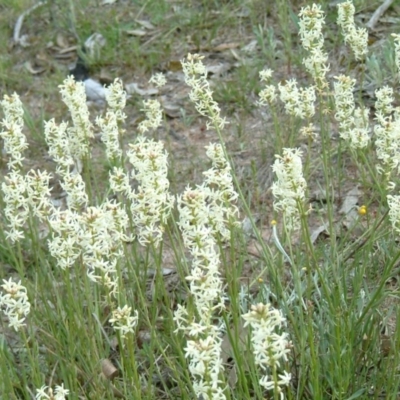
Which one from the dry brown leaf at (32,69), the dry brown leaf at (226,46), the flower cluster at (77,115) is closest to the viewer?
the flower cluster at (77,115)

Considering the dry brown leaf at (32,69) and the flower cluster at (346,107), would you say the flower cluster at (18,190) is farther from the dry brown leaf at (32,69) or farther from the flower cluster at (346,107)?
the dry brown leaf at (32,69)

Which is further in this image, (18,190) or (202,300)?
(18,190)

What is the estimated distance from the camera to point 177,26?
6418 mm

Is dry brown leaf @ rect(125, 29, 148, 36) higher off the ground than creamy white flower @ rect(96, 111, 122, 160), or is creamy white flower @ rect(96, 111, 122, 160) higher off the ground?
dry brown leaf @ rect(125, 29, 148, 36)

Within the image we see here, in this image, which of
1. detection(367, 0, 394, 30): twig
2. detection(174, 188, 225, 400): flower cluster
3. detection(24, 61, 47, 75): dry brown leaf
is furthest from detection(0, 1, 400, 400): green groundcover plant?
detection(24, 61, 47, 75): dry brown leaf

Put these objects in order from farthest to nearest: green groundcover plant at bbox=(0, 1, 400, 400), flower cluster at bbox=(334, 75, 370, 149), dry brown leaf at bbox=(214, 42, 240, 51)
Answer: dry brown leaf at bbox=(214, 42, 240, 51), flower cluster at bbox=(334, 75, 370, 149), green groundcover plant at bbox=(0, 1, 400, 400)

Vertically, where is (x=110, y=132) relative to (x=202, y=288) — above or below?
above

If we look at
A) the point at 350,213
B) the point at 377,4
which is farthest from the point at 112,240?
the point at 377,4

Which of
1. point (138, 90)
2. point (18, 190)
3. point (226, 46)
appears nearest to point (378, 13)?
point (226, 46)

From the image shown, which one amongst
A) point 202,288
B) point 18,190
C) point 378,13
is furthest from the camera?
point 378,13

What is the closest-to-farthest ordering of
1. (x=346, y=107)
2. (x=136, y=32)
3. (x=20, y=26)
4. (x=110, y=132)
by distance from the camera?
(x=110, y=132) < (x=346, y=107) < (x=136, y=32) < (x=20, y=26)

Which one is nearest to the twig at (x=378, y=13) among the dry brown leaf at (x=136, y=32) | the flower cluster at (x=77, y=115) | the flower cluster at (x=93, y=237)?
the dry brown leaf at (x=136, y=32)

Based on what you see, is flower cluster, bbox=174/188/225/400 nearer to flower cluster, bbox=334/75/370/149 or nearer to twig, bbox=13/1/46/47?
flower cluster, bbox=334/75/370/149

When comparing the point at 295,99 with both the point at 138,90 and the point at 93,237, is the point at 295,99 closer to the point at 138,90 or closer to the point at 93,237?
the point at 93,237
